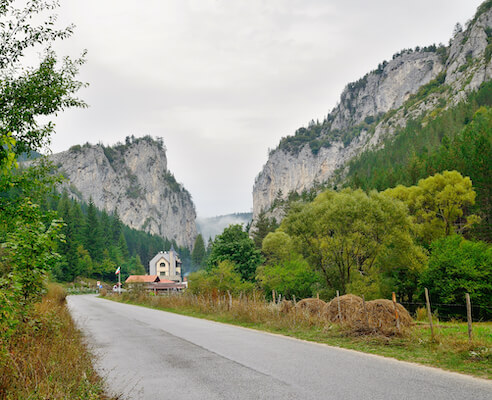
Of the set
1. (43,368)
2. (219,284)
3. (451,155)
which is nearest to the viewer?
(43,368)

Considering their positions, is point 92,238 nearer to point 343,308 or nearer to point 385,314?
point 343,308

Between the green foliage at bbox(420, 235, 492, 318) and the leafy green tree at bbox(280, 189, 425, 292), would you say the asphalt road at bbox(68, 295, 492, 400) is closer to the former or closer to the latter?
the green foliage at bbox(420, 235, 492, 318)

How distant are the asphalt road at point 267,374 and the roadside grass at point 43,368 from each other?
0.90 m

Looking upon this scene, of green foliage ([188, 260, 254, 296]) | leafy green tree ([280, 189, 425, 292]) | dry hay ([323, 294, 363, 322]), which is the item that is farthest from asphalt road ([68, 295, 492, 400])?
leafy green tree ([280, 189, 425, 292])

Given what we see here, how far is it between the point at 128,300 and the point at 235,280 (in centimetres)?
2198

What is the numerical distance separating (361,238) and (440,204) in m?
16.1

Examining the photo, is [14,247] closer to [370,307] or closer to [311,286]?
[370,307]

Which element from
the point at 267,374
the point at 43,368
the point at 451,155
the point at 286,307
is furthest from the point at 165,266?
the point at 43,368

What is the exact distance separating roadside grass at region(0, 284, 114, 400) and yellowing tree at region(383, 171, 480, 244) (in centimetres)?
4476

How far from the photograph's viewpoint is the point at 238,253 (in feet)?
189

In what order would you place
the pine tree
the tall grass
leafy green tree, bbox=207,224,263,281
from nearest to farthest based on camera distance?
the tall grass < leafy green tree, bbox=207,224,263,281 < the pine tree

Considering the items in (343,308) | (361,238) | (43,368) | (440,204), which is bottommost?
(343,308)

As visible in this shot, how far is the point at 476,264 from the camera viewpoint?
2947 cm

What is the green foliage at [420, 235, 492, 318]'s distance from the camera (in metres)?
28.2
